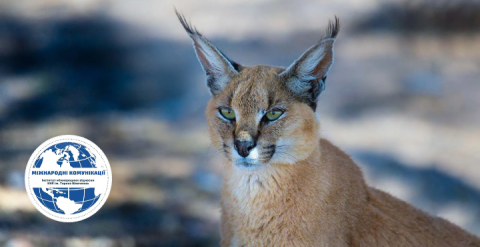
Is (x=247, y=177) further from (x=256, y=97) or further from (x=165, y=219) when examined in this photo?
(x=165, y=219)

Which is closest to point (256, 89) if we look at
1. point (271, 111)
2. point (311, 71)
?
point (271, 111)

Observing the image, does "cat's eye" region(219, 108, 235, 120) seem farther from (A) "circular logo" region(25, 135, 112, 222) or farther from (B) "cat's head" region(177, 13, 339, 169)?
(A) "circular logo" region(25, 135, 112, 222)

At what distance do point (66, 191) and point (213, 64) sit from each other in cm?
223

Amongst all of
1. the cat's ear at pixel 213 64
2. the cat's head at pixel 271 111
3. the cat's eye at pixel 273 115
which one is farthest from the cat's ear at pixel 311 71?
the cat's ear at pixel 213 64

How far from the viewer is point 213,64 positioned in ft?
A: 9.87

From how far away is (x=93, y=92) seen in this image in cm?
554

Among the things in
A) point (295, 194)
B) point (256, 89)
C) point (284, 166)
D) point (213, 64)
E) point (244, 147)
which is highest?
point (213, 64)

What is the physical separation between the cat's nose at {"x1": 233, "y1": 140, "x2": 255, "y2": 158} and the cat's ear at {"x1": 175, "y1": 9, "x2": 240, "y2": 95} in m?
0.51

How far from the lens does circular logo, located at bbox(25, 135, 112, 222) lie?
4.44 meters

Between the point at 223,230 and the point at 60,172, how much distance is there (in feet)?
6.68

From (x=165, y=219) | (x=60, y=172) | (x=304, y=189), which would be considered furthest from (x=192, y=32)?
(x=165, y=219)

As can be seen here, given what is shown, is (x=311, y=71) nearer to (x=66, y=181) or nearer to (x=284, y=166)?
(x=284, y=166)

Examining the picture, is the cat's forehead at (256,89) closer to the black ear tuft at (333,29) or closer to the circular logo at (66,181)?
the black ear tuft at (333,29)

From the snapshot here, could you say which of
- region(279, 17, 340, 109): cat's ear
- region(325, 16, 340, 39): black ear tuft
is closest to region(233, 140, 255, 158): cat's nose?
region(279, 17, 340, 109): cat's ear
